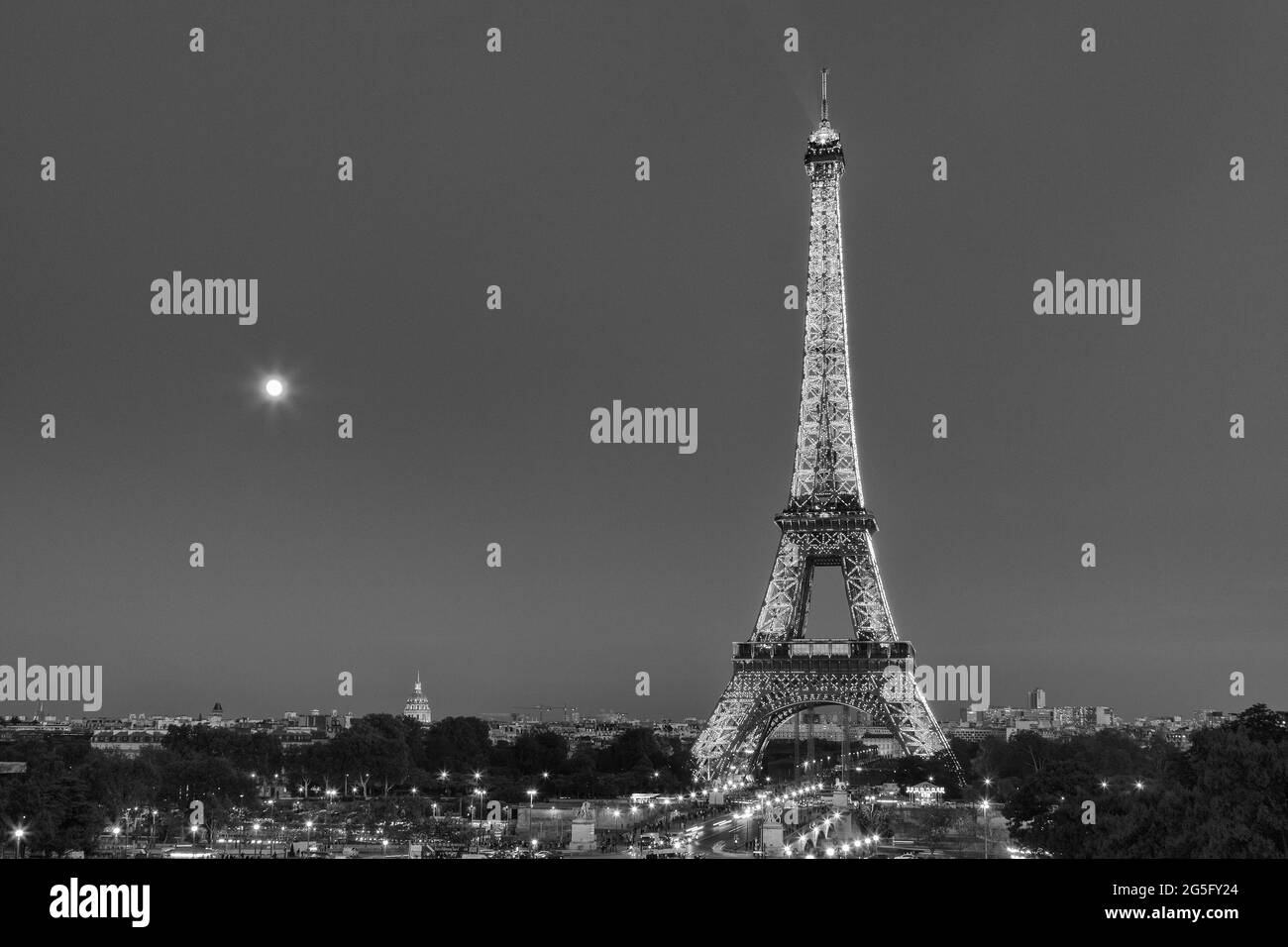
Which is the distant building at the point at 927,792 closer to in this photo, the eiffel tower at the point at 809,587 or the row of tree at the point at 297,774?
the eiffel tower at the point at 809,587

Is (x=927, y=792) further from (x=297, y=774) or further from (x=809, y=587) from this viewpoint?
(x=297, y=774)

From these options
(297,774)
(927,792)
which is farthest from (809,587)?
(297,774)

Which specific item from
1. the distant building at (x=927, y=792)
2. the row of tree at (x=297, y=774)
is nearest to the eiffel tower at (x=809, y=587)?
the distant building at (x=927, y=792)

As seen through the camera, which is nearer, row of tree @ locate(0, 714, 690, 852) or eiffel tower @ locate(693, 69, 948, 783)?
row of tree @ locate(0, 714, 690, 852)

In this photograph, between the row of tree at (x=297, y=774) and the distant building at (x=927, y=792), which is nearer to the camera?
the row of tree at (x=297, y=774)

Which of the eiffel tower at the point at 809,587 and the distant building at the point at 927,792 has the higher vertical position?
the eiffel tower at the point at 809,587

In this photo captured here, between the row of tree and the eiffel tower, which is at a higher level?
the eiffel tower

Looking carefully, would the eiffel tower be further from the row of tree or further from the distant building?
the row of tree

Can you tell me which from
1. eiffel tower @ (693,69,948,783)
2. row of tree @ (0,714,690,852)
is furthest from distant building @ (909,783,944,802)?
row of tree @ (0,714,690,852)

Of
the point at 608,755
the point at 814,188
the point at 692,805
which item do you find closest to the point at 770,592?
the point at 692,805
